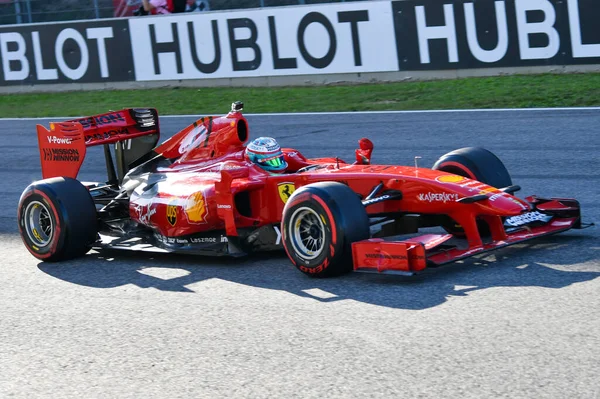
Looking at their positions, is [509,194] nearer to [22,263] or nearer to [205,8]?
[22,263]

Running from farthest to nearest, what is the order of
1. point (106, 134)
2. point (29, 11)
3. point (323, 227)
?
point (29, 11) → point (106, 134) → point (323, 227)

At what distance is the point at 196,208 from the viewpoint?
24.9 ft

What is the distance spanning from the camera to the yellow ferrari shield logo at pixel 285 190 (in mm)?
7246

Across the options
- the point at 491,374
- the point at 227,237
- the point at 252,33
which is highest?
the point at 252,33

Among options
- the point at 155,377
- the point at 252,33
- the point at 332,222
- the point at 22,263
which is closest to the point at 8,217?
the point at 22,263

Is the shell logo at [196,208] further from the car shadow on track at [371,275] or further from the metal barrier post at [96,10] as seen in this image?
the metal barrier post at [96,10]

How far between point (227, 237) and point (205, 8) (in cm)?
1239

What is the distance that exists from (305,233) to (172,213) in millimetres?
1496

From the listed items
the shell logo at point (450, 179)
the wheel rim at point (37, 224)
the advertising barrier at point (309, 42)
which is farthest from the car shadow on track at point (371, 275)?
the advertising barrier at point (309, 42)

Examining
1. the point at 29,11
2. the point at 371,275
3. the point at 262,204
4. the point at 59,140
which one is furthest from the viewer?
the point at 29,11

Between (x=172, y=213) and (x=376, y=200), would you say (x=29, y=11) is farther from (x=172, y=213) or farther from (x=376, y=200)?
(x=376, y=200)

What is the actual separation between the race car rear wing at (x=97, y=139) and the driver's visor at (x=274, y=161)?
1.83 metres

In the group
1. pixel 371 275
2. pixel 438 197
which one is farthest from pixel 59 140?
pixel 438 197

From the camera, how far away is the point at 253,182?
7348 millimetres
